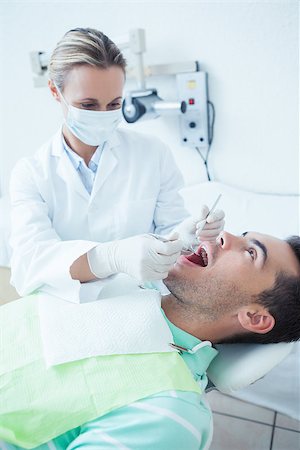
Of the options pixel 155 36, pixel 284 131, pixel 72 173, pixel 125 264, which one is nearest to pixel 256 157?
pixel 284 131

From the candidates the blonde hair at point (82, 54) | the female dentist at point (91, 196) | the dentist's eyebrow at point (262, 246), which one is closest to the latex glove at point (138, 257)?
the female dentist at point (91, 196)

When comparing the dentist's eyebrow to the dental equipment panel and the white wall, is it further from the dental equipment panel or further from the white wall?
the dental equipment panel

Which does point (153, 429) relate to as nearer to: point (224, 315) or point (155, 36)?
point (224, 315)

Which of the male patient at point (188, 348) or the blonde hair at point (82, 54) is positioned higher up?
the blonde hair at point (82, 54)

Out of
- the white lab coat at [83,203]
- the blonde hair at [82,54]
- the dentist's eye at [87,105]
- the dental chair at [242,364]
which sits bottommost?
the dental chair at [242,364]

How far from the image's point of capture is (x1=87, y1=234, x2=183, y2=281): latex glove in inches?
42.9

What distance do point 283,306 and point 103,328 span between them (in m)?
0.49

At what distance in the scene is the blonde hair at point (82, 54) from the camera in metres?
1.20

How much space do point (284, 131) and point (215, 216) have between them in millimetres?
878

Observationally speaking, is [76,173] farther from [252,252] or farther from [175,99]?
[175,99]

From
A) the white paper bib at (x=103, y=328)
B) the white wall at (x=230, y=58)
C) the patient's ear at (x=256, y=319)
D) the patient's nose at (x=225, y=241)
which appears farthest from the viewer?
the white wall at (x=230, y=58)

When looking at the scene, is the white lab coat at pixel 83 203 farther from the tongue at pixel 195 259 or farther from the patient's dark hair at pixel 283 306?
the patient's dark hair at pixel 283 306

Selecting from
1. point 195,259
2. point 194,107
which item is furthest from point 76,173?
point 194,107

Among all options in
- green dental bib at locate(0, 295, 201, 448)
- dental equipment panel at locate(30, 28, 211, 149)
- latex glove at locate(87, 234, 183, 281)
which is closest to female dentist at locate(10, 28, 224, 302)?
latex glove at locate(87, 234, 183, 281)
